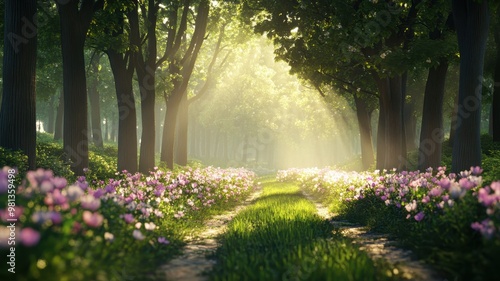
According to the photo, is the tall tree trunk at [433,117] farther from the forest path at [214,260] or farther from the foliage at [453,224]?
the forest path at [214,260]

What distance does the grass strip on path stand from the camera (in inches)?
186

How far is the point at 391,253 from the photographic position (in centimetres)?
640

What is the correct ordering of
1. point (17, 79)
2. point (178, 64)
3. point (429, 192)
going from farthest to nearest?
point (178, 64) < point (17, 79) < point (429, 192)

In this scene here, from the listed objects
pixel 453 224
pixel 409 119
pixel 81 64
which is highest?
pixel 81 64

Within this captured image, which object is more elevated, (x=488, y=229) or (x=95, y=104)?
(x=95, y=104)

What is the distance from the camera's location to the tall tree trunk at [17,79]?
419 inches

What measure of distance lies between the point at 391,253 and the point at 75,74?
9.98 meters

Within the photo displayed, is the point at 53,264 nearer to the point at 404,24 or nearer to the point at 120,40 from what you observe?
the point at 120,40

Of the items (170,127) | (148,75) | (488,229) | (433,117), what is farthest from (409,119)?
(488,229)

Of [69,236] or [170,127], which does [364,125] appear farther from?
[69,236]

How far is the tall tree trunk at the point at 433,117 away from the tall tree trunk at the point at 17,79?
482 inches

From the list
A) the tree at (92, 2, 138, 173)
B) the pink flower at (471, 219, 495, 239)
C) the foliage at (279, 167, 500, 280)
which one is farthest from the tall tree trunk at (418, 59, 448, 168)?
the pink flower at (471, 219, 495, 239)

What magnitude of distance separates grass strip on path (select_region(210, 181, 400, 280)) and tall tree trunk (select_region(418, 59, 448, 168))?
8.60 meters

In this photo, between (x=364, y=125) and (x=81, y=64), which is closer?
(x=81, y=64)
